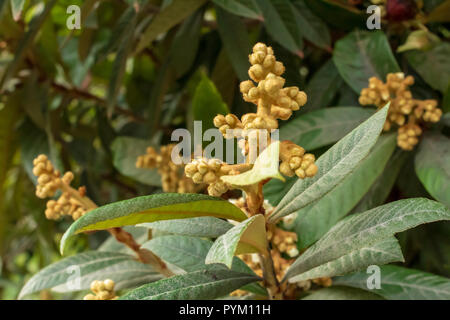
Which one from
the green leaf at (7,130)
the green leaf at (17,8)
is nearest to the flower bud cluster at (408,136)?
the green leaf at (17,8)

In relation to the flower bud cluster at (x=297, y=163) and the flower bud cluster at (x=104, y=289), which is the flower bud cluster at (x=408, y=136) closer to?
the flower bud cluster at (x=297, y=163)

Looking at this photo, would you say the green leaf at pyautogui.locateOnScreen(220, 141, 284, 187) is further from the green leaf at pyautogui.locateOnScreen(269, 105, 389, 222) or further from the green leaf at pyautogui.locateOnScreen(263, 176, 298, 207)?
the green leaf at pyautogui.locateOnScreen(263, 176, 298, 207)

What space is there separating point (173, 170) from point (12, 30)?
689 millimetres

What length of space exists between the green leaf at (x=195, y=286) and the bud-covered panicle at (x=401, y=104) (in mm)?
375

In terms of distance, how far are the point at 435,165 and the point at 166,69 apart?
68 centimetres

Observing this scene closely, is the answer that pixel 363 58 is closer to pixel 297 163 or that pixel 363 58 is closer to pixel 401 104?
pixel 401 104

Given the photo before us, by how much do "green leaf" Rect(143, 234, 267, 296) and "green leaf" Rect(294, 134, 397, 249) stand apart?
0.13 metres

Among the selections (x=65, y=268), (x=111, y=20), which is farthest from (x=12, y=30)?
(x=65, y=268)

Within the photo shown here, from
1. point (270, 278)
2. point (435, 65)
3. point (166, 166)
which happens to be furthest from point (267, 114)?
point (435, 65)

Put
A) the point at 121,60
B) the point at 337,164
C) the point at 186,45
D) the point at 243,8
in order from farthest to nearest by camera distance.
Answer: the point at 186,45, the point at 121,60, the point at 243,8, the point at 337,164

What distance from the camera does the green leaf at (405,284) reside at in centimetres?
71

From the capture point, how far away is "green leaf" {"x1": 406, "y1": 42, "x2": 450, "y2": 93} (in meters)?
0.96

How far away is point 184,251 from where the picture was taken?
74 centimetres
